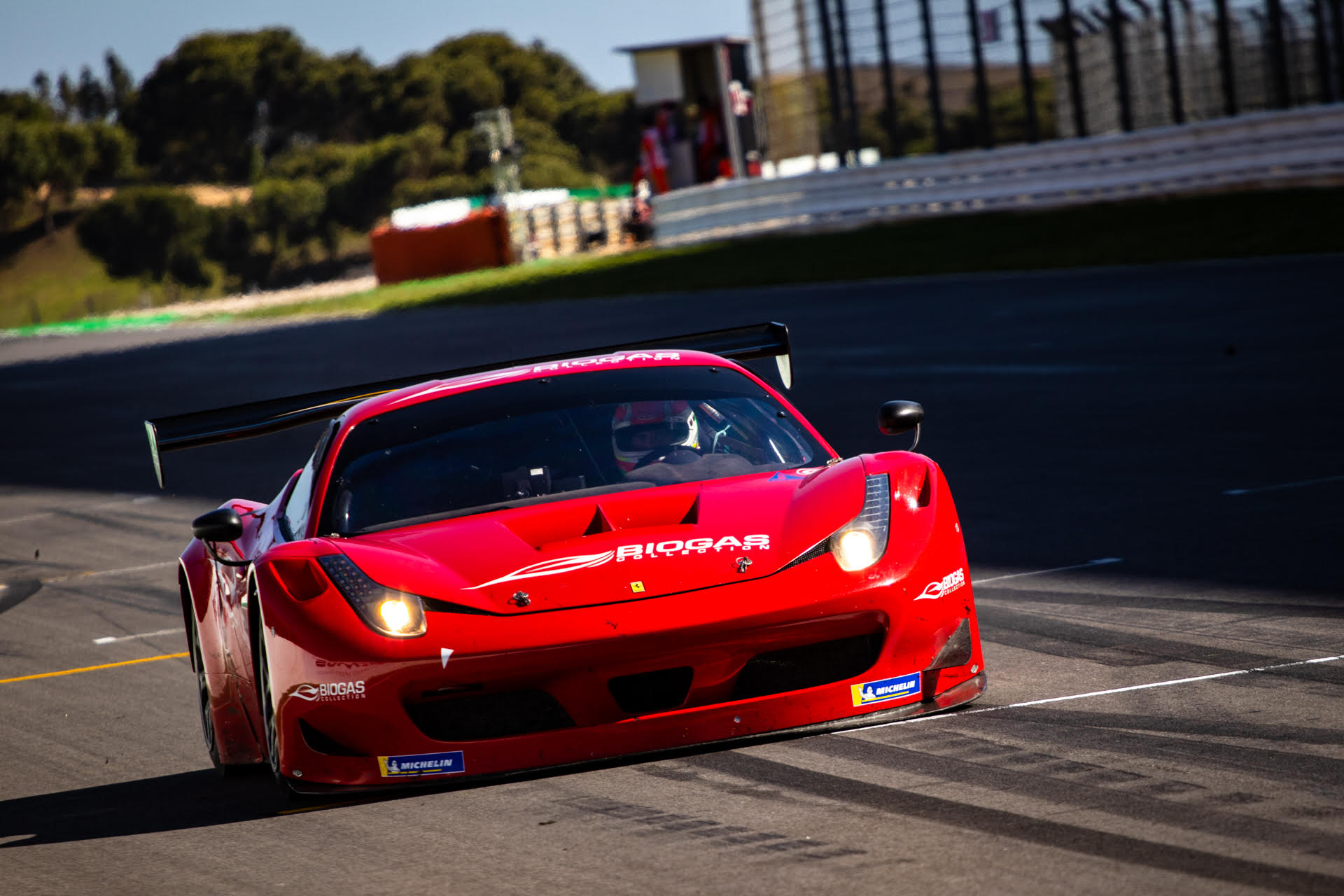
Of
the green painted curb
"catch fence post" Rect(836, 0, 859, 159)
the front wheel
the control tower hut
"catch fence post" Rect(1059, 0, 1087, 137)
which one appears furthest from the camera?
the control tower hut

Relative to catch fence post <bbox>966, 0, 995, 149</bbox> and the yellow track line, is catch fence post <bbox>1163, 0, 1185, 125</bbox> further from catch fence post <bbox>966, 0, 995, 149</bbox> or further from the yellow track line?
the yellow track line

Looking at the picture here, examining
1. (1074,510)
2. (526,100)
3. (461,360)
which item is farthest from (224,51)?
(1074,510)

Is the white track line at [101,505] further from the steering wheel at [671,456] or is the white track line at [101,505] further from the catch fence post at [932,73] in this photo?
the catch fence post at [932,73]

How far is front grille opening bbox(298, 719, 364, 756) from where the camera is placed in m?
4.65

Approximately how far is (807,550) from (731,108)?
5023cm

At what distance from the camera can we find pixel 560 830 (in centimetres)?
433

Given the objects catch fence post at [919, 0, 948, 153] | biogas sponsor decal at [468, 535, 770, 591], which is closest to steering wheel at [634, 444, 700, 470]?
biogas sponsor decal at [468, 535, 770, 591]

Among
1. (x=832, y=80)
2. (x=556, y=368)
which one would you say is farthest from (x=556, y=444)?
(x=832, y=80)

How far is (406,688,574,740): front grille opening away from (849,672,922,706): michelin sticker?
Answer: 28.5 inches

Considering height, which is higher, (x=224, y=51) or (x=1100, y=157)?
(x=224, y=51)

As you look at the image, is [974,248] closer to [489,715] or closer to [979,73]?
[979,73]

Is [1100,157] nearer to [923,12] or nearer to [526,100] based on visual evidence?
[923,12]

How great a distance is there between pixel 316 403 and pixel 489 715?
210cm

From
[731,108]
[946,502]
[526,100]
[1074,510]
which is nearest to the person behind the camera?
[946,502]
